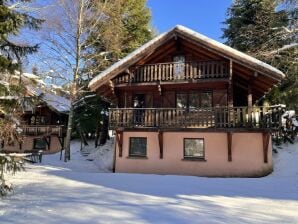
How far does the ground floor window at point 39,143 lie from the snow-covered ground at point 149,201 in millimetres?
19119

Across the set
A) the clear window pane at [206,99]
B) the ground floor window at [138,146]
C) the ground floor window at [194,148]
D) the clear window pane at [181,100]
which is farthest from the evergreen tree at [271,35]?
the ground floor window at [138,146]

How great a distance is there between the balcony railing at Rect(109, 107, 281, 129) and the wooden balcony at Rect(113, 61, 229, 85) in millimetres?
1827

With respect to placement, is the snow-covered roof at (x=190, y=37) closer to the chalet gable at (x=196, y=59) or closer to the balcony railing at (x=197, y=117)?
the chalet gable at (x=196, y=59)

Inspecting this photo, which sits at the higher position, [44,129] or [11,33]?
[11,33]

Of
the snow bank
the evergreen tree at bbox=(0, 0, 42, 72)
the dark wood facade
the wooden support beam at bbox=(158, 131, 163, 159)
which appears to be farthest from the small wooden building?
the evergreen tree at bbox=(0, 0, 42, 72)

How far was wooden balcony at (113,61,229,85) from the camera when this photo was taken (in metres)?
18.0

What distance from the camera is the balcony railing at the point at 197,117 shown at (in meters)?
16.4

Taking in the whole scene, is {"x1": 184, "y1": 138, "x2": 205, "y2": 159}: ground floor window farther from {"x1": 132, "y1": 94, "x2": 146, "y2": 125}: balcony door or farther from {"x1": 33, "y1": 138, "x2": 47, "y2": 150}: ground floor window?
{"x1": 33, "y1": 138, "x2": 47, "y2": 150}: ground floor window

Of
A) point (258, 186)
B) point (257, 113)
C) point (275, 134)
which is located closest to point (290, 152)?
point (275, 134)

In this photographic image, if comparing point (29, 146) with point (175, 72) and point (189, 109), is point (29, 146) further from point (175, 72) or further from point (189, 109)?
point (189, 109)

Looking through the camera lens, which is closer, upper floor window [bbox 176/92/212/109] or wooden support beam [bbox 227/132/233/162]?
wooden support beam [bbox 227/132/233/162]

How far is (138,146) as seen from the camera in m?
19.2

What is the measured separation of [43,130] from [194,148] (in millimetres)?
18719

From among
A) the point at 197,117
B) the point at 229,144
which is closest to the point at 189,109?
the point at 197,117
